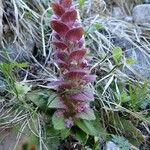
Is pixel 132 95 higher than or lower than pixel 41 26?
lower

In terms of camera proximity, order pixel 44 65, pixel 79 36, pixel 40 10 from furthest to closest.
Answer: pixel 40 10 → pixel 44 65 → pixel 79 36

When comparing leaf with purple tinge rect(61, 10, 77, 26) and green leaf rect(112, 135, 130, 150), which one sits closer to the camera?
leaf with purple tinge rect(61, 10, 77, 26)

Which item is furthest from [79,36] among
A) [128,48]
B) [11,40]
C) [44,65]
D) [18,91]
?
[128,48]

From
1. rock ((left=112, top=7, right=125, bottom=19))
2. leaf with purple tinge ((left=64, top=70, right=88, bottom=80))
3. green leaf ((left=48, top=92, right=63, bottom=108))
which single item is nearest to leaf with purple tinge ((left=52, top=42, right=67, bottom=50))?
leaf with purple tinge ((left=64, top=70, right=88, bottom=80))

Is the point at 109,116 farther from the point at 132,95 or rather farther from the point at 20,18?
the point at 20,18

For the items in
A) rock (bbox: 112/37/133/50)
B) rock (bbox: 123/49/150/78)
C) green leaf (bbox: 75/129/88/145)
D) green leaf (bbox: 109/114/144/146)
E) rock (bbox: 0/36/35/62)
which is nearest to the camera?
green leaf (bbox: 75/129/88/145)

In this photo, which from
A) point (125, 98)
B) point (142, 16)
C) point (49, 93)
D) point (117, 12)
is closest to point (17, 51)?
point (49, 93)

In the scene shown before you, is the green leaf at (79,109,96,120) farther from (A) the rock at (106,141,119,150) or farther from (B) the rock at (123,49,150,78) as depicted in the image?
(B) the rock at (123,49,150,78)

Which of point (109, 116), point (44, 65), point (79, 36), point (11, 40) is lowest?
point (109, 116)
